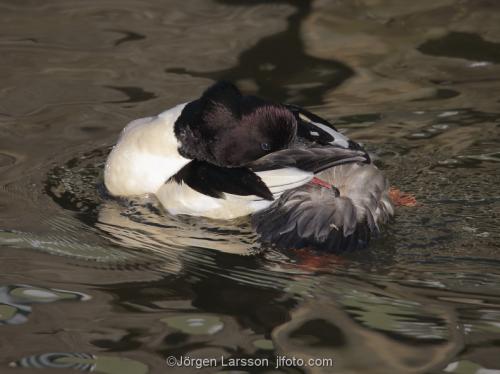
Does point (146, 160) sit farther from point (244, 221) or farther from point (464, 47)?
point (464, 47)

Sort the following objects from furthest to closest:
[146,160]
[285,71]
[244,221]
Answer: [285,71] → [146,160] → [244,221]

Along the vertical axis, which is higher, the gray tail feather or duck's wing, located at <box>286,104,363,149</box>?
duck's wing, located at <box>286,104,363,149</box>

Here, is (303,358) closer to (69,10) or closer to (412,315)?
(412,315)

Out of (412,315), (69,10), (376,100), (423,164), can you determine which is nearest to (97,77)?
(69,10)

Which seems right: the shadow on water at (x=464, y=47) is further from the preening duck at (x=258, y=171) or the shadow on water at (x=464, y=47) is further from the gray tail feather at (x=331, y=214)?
the gray tail feather at (x=331, y=214)

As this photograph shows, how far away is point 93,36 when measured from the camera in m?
8.90

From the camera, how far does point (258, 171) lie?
5547 mm

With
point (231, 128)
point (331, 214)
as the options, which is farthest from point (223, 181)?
point (331, 214)

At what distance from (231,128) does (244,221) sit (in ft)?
1.81

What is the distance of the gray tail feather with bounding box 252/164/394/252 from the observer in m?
5.31

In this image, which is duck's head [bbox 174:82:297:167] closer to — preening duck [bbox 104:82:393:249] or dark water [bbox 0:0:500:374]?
preening duck [bbox 104:82:393:249]

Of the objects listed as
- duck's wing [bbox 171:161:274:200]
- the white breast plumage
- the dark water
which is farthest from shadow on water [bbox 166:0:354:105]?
duck's wing [bbox 171:161:274:200]

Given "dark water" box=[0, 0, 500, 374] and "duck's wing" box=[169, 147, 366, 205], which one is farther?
"duck's wing" box=[169, 147, 366, 205]

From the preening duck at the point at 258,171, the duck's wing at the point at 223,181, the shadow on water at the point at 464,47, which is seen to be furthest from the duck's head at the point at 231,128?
the shadow on water at the point at 464,47
